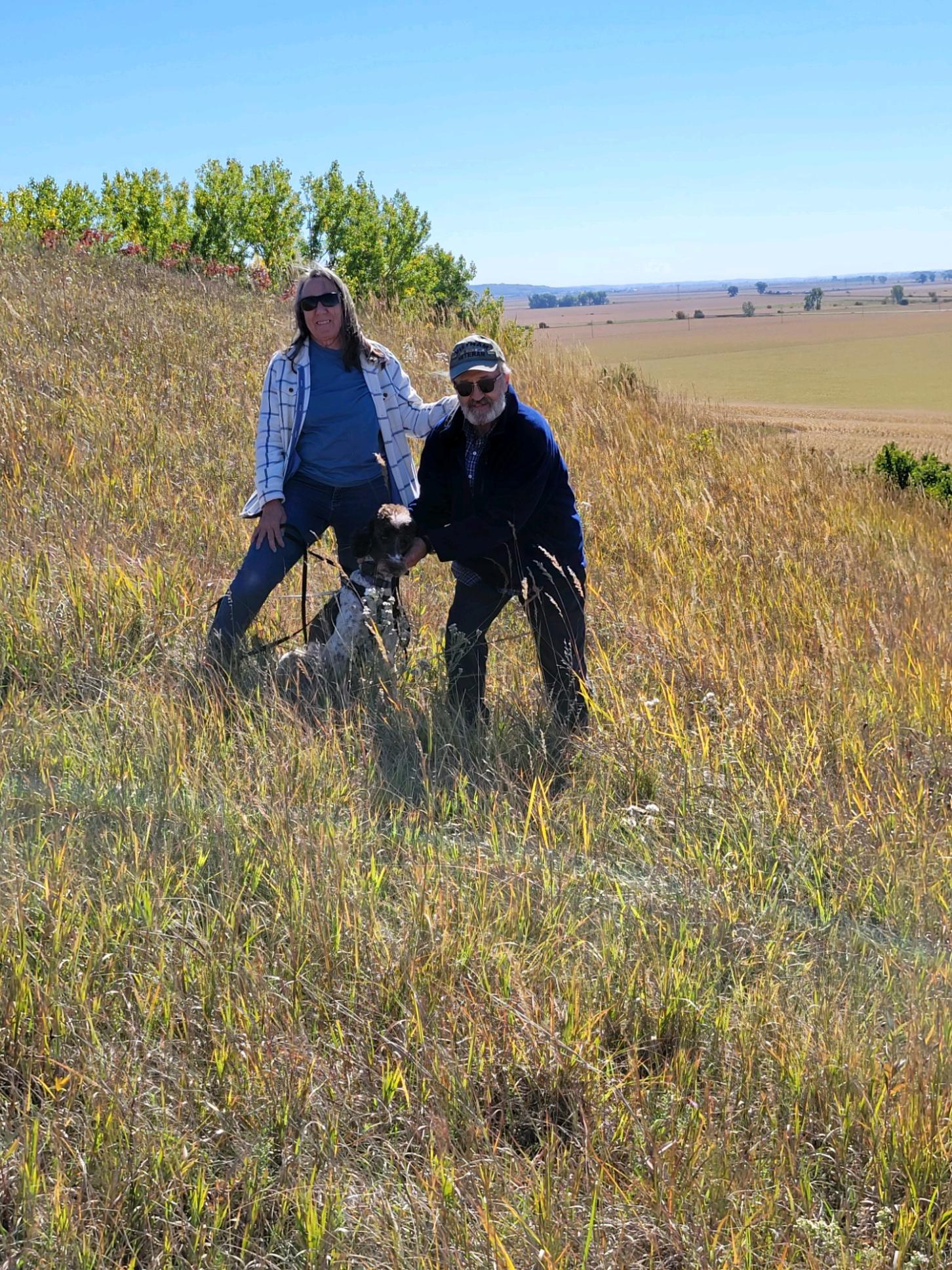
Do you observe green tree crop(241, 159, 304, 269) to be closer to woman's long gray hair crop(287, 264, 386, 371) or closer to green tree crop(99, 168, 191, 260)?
green tree crop(99, 168, 191, 260)

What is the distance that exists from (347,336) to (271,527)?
94cm

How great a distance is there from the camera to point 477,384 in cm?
380

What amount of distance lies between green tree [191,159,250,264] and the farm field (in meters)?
8.56

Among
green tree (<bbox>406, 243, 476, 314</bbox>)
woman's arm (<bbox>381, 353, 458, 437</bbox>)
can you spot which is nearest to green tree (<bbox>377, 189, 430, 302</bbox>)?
green tree (<bbox>406, 243, 476, 314</bbox>)

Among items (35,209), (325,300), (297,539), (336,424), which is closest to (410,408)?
(336,424)

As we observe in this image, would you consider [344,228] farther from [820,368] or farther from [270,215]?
[820,368]

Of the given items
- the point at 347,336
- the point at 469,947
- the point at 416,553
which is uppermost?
the point at 347,336

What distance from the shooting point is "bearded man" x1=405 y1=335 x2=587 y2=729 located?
3.88 m

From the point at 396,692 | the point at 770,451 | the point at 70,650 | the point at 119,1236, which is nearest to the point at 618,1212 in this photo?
the point at 119,1236

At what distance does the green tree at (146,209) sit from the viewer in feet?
94.5

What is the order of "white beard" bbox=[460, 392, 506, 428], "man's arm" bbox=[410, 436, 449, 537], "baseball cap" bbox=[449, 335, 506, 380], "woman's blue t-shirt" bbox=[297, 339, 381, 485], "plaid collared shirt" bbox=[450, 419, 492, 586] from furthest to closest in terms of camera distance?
"woman's blue t-shirt" bbox=[297, 339, 381, 485] → "man's arm" bbox=[410, 436, 449, 537] → "plaid collared shirt" bbox=[450, 419, 492, 586] → "white beard" bbox=[460, 392, 506, 428] → "baseball cap" bbox=[449, 335, 506, 380]

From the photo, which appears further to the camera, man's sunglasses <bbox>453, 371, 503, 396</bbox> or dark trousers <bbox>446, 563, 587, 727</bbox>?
dark trousers <bbox>446, 563, 587, 727</bbox>

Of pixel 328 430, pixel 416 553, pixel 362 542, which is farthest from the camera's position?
pixel 328 430

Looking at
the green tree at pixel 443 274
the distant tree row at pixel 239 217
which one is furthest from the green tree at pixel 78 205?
the green tree at pixel 443 274
